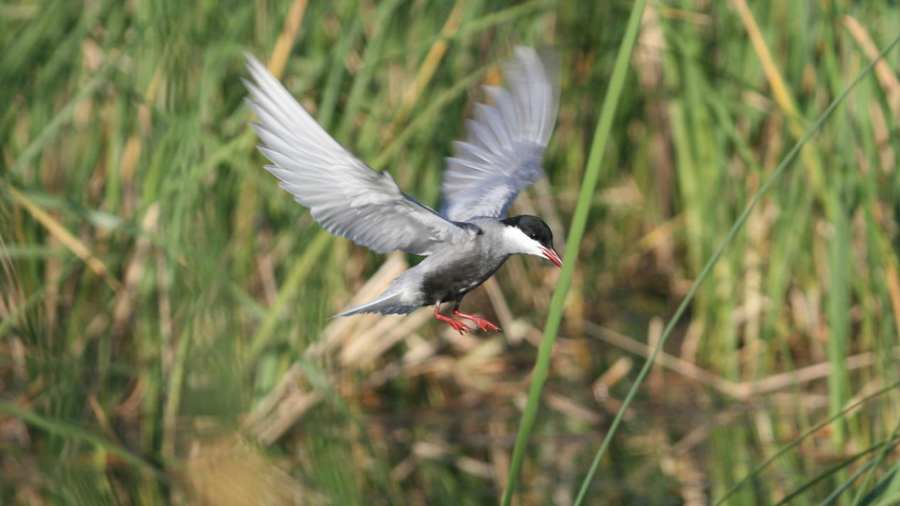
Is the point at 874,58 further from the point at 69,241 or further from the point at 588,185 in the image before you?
the point at 69,241

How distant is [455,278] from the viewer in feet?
6.79

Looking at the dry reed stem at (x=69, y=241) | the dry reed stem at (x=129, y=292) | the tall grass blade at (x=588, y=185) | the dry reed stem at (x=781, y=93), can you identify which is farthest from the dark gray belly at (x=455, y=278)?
the dry reed stem at (x=129, y=292)

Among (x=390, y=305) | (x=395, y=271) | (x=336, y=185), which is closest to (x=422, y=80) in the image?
(x=395, y=271)

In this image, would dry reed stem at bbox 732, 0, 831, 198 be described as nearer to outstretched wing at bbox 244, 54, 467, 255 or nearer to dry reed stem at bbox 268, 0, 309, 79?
dry reed stem at bbox 268, 0, 309, 79

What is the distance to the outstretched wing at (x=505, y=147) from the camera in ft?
8.07


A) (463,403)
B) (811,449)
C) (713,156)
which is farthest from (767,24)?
(463,403)

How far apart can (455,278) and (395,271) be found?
6.02 ft

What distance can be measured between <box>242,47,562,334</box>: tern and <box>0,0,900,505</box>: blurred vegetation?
0.55 metres

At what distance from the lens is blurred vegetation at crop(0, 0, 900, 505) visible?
3252 millimetres

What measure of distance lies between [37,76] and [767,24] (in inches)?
93.7

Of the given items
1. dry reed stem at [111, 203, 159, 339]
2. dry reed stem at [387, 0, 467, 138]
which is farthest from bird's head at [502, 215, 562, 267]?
dry reed stem at [111, 203, 159, 339]

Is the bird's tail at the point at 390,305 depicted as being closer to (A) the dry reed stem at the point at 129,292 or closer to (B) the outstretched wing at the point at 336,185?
(B) the outstretched wing at the point at 336,185

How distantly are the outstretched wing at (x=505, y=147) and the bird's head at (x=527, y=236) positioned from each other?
34 centimetres

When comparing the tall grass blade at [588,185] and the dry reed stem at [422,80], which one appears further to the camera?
the dry reed stem at [422,80]
